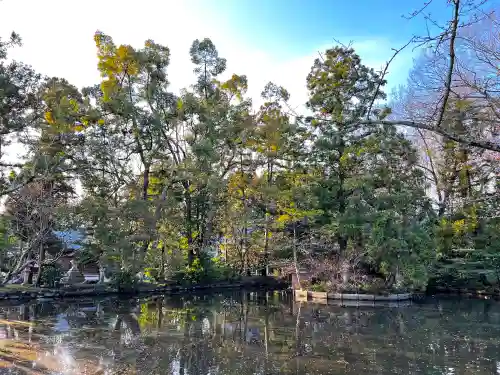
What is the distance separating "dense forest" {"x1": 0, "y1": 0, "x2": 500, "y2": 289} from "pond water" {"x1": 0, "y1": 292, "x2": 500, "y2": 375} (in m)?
2.93

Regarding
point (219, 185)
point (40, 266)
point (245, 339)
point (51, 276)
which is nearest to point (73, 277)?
point (51, 276)

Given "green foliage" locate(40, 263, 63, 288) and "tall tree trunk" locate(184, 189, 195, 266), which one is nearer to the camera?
"green foliage" locate(40, 263, 63, 288)

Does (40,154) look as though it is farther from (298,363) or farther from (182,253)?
(298,363)

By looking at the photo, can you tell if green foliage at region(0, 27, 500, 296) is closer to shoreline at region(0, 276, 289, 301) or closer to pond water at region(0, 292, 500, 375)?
shoreline at region(0, 276, 289, 301)

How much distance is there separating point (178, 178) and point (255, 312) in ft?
25.5

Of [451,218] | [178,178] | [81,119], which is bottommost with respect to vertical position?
[451,218]

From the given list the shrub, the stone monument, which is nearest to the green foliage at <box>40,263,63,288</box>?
the stone monument

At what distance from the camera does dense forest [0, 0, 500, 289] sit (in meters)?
15.1

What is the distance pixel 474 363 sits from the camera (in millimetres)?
6410

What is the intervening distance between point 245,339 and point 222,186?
11689 mm

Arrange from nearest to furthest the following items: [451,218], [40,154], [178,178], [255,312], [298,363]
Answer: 1. [298,363]
2. [255,312]
3. [40,154]
4. [178,178]
5. [451,218]

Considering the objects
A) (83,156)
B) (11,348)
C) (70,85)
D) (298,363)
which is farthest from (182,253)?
(298,363)

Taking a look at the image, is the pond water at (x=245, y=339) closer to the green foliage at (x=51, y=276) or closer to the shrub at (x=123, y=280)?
the green foliage at (x=51, y=276)

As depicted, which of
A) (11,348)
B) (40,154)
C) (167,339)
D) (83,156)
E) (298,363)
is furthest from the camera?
(83,156)
